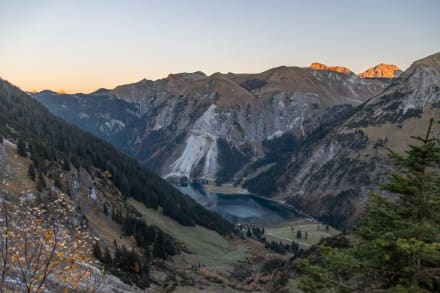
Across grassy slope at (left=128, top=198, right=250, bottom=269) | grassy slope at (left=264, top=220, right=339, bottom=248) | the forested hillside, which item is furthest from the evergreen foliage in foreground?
grassy slope at (left=264, top=220, right=339, bottom=248)

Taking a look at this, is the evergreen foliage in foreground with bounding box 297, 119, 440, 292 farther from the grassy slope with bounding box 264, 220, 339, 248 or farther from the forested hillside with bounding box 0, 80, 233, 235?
the grassy slope with bounding box 264, 220, 339, 248

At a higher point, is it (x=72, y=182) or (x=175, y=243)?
(x=72, y=182)

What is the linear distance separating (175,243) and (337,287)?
8346 cm

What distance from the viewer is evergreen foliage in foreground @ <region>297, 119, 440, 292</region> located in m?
12.5

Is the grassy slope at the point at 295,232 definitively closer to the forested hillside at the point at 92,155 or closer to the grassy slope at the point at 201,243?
the forested hillside at the point at 92,155

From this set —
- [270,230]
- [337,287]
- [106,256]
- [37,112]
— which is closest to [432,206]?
[337,287]

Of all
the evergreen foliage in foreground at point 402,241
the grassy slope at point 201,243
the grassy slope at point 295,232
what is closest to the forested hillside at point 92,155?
the grassy slope at point 201,243

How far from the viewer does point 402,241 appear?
37.7 feet

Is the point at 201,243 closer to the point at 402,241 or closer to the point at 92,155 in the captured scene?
the point at 92,155

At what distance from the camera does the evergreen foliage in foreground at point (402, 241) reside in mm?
12461

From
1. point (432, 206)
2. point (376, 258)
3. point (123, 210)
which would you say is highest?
point (432, 206)

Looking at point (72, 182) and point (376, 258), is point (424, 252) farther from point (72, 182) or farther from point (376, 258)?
point (72, 182)

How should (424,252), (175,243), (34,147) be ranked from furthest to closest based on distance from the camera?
1. (175,243)
2. (34,147)
3. (424,252)

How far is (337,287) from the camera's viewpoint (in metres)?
14.3
